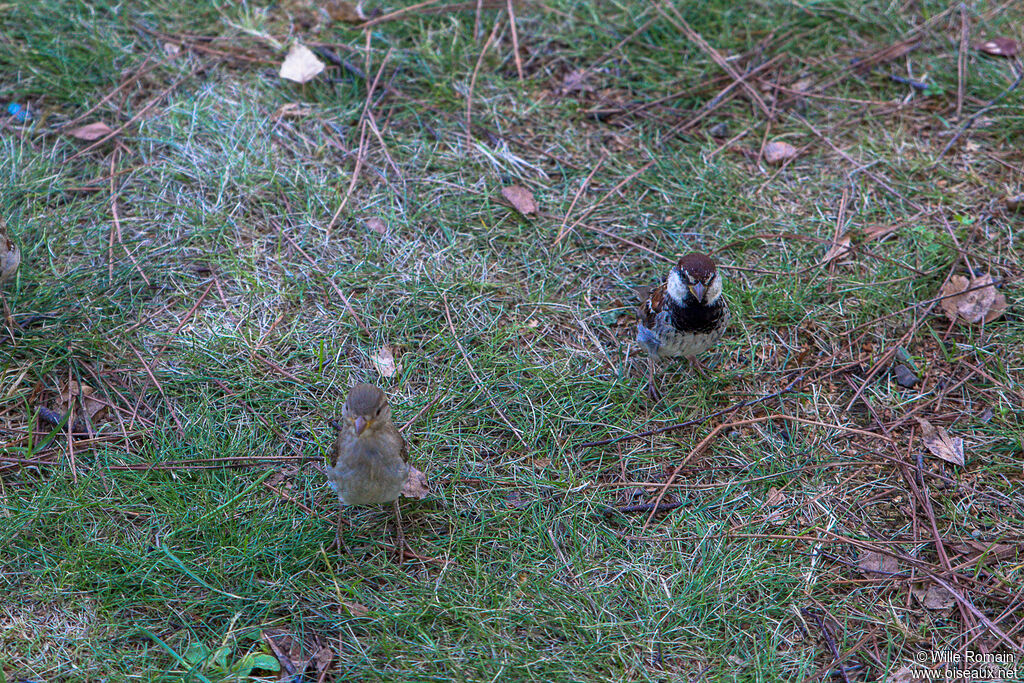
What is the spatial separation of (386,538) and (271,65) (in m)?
3.82

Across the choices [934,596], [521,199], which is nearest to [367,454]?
[521,199]

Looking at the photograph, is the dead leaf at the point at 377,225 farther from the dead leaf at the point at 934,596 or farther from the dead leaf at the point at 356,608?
the dead leaf at the point at 934,596

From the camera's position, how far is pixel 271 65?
6031 mm

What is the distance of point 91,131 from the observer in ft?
18.3

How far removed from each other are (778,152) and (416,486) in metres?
3.54

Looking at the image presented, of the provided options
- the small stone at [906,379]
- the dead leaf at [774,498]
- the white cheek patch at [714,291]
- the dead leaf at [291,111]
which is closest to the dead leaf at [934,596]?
the dead leaf at [774,498]

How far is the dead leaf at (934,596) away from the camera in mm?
3811

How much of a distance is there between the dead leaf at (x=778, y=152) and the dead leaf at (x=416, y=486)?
338 centimetres

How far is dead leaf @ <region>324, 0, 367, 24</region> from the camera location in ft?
20.5

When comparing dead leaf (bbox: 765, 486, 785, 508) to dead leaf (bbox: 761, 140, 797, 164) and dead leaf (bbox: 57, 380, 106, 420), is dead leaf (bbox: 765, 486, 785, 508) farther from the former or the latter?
dead leaf (bbox: 57, 380, 106, 420)

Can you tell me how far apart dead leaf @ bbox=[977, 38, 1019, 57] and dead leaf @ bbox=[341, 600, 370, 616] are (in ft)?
19.6

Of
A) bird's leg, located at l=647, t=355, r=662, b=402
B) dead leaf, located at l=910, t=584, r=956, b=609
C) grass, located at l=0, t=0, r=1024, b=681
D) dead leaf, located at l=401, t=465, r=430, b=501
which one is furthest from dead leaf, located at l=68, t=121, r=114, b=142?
dead leaf, located at l=910, t=584, r=956, b=609

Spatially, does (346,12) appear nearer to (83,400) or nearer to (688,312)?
(83,400)

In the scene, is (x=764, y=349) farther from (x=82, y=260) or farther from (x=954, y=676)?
(x=82, y=260)
